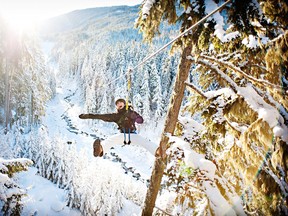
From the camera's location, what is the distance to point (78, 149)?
1255 inches

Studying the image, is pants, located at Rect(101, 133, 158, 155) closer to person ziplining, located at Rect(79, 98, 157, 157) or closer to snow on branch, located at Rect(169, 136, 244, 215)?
person ziplining, located at Rect(79, 98, 157, 157)

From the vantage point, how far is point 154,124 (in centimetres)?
4678

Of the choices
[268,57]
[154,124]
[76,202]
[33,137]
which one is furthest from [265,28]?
[154,124]

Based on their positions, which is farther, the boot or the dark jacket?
the dark jacket

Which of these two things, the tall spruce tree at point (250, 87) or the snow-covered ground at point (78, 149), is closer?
the tall spruce tree at point (250, 87)

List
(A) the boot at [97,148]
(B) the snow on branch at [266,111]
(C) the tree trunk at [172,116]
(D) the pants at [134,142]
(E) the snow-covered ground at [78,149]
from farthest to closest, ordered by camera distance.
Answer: (E) the snow-covered ground at [78,149] < (D) the pants at [134,142] < (A) the boot at [97,148] < (C) the tree trunk at [172,116] < (B) the snow on branch at [266,111]

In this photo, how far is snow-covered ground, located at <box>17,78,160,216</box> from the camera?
42.7 feet

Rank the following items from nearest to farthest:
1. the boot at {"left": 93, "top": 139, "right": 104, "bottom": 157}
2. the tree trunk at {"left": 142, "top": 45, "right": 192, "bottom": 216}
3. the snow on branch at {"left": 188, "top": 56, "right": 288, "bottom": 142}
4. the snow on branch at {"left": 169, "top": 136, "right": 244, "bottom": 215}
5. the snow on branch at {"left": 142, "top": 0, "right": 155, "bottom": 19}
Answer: the snow on branch at {"left": 188, "top": 56, "right": 288, "bottom": 142} → the snow on branch at {"left": 169, "top": 136, "right": 244, "bottom": 215} → the snow on branch at {"left": 142, "top": 0, "right": 155, "bottom": 19} → the tree trunk at {"left": 142, "top": 45, "right": 192, "bottom": 216} → the boot at {"left": 93, "top": 139, "right": 104, "bottom": 157}

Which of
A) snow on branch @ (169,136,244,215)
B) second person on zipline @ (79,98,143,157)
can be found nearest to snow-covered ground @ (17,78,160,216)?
second person on zipline @ (79,98,143,157)

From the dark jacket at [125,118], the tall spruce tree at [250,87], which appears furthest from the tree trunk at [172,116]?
the dark jacket at [125,118]

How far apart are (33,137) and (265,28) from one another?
1943cm

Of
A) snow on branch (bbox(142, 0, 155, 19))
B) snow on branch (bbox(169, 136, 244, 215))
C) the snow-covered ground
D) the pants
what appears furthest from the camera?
the snow-covered ground

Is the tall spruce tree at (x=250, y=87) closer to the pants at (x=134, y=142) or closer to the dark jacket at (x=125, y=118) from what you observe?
the pants at (x=134, y=142)

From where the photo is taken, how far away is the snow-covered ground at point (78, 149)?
42.7 ft
